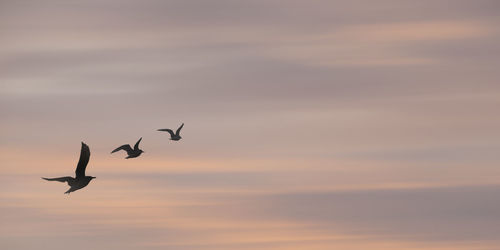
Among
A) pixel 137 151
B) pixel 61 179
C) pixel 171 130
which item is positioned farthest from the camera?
pixel 171 130

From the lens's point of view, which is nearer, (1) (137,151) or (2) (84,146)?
(2) (84,146)

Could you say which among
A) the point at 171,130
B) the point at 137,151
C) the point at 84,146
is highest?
the point at 171,130

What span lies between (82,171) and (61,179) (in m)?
1.75

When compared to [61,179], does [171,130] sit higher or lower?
higher

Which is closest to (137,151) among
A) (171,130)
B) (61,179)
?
(171,130)

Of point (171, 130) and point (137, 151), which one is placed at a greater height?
point (171, 130)

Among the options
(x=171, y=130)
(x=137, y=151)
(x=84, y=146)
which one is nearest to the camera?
(x=84, y=146)

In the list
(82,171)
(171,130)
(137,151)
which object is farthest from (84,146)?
(171,130)

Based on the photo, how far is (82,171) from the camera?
90.9 meters

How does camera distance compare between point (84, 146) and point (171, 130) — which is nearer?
point (84, 146)

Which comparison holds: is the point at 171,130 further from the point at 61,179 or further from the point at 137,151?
the point at 61,179

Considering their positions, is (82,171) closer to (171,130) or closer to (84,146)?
(84,146)

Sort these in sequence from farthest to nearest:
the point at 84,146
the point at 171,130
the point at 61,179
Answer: the point at 171,130
the point at 61,179
the point at 84,146

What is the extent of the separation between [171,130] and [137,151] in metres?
18.2
